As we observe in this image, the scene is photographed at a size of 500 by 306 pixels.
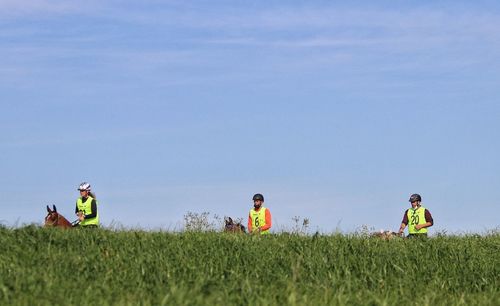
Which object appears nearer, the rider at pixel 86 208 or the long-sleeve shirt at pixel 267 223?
the long-sleeve shirt at pixel 267 223

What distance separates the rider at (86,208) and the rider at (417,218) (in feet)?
31.8

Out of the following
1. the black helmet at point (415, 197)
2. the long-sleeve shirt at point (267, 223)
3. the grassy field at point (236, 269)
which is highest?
the black helmet at point (415, 197)

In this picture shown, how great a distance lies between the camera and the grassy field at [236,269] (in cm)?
1375

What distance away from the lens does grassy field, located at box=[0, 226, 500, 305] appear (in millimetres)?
13750

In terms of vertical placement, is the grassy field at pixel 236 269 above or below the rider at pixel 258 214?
below

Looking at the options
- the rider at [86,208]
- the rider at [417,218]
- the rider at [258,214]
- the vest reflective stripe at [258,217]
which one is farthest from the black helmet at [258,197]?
the rider at [417,218]

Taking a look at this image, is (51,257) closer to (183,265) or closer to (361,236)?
(183,265)

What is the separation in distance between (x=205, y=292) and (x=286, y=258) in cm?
588

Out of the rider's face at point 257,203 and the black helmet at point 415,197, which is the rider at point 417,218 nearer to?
the black helmet at point 415,197

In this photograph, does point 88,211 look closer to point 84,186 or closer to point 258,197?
point 84,186

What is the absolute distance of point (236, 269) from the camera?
18375 millimetres

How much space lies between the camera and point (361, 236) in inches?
915

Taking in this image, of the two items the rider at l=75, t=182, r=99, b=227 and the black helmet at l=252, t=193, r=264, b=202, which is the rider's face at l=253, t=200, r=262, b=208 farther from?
the rider at l=75, t=182, r=99, b=227

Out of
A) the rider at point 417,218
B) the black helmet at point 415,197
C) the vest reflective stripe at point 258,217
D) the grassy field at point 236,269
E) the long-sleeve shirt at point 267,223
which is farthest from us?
the black helmet at point 415,197
